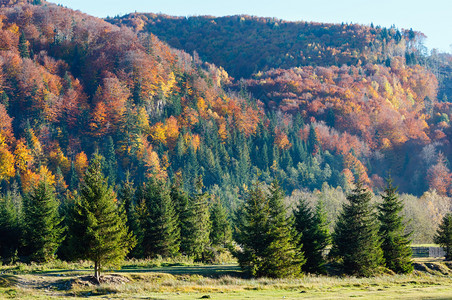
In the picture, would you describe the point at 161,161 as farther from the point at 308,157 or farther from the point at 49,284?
the point at 49,284

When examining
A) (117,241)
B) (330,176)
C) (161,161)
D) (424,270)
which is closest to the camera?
(117,241)

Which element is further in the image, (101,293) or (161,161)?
(161,161)

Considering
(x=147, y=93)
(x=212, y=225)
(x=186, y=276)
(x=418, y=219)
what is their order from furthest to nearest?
(x=147, y=93)
(x=418, y=219)
(x=212, y=225)
(x=186, y=276)

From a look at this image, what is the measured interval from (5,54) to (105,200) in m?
161

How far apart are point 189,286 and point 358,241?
22.1 metres

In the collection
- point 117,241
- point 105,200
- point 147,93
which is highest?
point 147,93

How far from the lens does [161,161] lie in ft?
526

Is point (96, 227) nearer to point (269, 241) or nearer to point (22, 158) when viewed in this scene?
point (269, 241)

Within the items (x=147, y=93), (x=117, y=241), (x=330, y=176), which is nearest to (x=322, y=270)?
(x=117, y=241)

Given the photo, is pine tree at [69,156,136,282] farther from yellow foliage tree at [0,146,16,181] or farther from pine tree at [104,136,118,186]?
yellow foliage tree at [0,146,16,181]

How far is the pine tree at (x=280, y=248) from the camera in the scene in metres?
48.1

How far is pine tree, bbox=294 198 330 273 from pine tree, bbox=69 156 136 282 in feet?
68.3

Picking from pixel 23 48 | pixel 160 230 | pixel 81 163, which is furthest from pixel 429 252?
pixel 23 48

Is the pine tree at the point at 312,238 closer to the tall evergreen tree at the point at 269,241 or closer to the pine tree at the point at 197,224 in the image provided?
the tall evergreen tree at the point at 269,241
